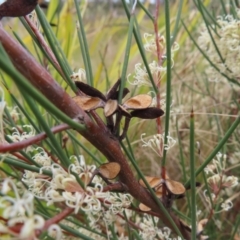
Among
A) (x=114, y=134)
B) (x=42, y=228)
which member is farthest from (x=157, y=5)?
(x=42, y=228)

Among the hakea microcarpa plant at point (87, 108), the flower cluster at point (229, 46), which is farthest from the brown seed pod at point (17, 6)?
the flower cluster at point (229, 46)

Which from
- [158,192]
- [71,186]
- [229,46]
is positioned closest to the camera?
[71,186]

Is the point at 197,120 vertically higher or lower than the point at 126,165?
lower

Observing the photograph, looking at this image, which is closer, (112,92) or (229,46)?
(112,92)

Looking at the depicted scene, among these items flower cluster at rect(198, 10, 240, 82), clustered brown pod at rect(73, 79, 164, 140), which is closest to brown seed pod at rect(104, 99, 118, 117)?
clustered brown pod at rect(73, 79, 164, 140)

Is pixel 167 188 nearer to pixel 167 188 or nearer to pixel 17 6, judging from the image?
pixel 167 188

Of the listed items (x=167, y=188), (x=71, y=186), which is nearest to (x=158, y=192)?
(x=167, y=188)

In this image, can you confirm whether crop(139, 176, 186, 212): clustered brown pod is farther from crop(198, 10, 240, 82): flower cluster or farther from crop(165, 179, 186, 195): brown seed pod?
crop(198, 10, 240, 82): flower cluster

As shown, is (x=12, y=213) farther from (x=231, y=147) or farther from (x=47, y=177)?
(x=231, y=147)
